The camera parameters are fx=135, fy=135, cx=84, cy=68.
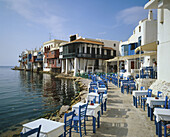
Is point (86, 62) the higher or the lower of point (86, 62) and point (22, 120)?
the higher

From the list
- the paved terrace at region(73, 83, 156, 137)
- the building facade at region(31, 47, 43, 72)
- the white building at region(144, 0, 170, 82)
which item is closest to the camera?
the paved terrace at region(73, 83, 156, 137)

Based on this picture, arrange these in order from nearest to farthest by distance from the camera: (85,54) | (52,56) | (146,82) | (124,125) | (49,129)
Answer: (49,129)
(124,125)
(146,82)
(85,54)
(52,56)

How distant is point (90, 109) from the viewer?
517 centimetres

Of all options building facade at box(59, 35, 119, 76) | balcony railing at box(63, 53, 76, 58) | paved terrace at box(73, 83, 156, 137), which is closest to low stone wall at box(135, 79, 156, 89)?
paved terrace at box(73, 83, 156, 137)

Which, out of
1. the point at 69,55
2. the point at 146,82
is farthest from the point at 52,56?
the point at 146,82

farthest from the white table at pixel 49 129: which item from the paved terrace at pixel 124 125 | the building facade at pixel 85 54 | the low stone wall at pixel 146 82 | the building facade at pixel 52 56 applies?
the building facade at pixel 52 56

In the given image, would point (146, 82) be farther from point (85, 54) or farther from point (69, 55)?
point (69, 55)

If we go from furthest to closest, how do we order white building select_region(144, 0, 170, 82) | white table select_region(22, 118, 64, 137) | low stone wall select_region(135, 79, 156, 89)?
low stone wall select_region(135, 79, 156, 89)
white building select_region(144, 0, 170, 82)
white table select_region(22, 118, 64, 137)

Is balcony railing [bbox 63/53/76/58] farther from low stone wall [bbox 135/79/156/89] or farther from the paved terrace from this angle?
the paved terrace

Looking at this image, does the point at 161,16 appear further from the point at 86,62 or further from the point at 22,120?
the point at 86,62

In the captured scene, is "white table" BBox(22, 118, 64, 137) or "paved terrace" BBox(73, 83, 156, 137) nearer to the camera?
"white table" BBox(22, 118, 64, 137)

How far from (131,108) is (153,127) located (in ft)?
8.15

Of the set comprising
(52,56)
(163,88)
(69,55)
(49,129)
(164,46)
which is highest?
(52,56)

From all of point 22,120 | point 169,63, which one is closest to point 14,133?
point 22,120
